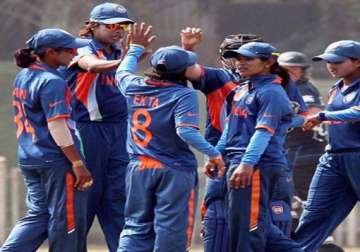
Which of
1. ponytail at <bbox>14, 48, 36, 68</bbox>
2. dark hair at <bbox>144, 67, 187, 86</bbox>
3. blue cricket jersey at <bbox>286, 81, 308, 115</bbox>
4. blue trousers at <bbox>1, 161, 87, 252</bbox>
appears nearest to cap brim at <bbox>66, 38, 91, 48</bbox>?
ponytail at <bbox>14, 48, 36, 68</bbox>

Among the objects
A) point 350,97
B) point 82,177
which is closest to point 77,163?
point 82,177

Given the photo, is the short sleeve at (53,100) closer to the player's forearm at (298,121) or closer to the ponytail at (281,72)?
the ponytail at (281,72)

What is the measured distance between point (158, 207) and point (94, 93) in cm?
111

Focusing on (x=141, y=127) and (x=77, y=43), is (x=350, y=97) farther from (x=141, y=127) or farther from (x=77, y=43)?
(x=77, y=43)

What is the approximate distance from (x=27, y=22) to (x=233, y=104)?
670 centimetres

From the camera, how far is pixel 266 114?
10.6 metres

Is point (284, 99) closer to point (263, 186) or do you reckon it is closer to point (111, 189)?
point (263, 186)

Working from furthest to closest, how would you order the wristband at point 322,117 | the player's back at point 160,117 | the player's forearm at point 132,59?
1. the wristband at point 322,117
2. the player's forearm at point 132,59
3. the player's back at point 160,117

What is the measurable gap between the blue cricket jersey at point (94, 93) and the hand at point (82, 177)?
611 mm

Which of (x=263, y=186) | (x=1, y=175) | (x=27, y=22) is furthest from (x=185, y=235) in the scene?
(x=27, y=22)

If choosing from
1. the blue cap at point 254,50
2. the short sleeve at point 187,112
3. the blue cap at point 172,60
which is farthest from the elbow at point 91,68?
the blue cap at point 254,50

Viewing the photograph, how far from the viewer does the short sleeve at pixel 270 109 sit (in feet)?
34.8

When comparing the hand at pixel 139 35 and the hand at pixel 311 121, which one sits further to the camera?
Answer: the hand at pixel 311 121

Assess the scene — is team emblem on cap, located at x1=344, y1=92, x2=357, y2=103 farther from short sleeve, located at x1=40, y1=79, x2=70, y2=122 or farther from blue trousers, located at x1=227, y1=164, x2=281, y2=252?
short sleeve, located at x1=40, y1=79, x2=70, y2=122
